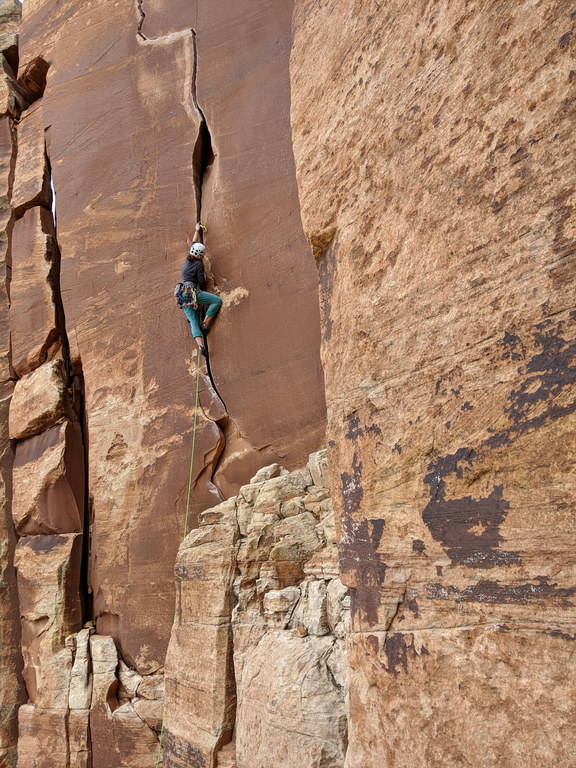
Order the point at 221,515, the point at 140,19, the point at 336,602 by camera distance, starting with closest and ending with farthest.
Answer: the point at 336,602, the point at 221,515, the point at 140,19

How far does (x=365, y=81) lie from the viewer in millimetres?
4504

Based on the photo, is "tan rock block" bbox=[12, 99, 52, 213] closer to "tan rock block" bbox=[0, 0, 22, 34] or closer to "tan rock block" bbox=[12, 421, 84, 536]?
"tan rock block" bbox=[0, 0, 22, 34]

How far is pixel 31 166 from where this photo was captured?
11.0 metres

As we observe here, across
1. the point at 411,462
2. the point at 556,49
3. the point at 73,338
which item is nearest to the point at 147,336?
the point at 73,338

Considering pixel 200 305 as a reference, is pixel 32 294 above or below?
above

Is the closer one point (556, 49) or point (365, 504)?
point (556, 49)

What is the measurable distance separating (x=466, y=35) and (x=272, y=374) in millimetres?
4303

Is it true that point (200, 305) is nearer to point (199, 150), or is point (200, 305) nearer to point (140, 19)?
point (199, 150)

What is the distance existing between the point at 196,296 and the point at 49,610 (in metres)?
4.38

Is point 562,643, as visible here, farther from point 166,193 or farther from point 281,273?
point 166,193

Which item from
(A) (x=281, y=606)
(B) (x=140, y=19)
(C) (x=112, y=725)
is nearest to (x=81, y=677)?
(C) (x=112, y=725)

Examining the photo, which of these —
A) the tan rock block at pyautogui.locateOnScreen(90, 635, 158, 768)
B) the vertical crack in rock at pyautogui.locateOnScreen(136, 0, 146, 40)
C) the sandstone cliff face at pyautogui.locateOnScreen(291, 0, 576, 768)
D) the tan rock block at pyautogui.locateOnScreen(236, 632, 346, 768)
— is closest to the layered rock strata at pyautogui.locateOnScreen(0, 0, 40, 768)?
the tan rock block at pyautogui.locateOnScreen(90, 635, 158, 768)

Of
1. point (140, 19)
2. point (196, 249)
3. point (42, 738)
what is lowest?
point (42, 738)

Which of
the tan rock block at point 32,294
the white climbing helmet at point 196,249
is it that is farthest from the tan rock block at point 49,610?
the white climbing helmet at point 196,249
